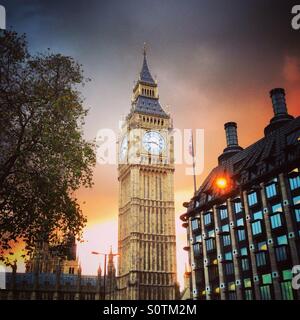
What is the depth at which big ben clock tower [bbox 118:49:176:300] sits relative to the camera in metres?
97.2

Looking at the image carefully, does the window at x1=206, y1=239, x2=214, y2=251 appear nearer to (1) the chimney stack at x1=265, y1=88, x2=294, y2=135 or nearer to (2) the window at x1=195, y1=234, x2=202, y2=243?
(2) the window at x1=195, y1=234, x2=202, y2=243

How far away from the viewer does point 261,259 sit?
53.0 metres

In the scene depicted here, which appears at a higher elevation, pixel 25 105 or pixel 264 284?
pixel 25 105

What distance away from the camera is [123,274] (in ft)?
336

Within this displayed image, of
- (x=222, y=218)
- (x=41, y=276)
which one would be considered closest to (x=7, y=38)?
(x=222, y=218)

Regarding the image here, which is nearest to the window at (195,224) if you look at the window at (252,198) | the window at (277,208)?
the window at (252,198)

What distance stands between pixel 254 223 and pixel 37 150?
132 ft

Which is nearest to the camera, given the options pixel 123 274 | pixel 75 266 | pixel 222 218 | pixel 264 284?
pixel 264 284

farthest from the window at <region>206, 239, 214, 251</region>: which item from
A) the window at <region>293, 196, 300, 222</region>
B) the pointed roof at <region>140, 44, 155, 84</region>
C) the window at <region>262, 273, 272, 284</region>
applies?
the pointed roof at <region>140, 44, 155, 84</region>

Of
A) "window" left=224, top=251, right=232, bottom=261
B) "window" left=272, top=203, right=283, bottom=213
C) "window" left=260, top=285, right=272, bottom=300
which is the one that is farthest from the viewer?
"window" left=224, top=251, right=232, bottom=261

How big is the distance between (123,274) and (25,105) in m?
85.8

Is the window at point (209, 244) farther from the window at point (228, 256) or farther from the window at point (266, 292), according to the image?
the window at point (266, 292)

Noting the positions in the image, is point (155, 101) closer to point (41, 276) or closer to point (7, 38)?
point (41, 276)

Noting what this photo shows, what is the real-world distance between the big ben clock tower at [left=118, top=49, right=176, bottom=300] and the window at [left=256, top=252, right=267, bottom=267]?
47055mm
